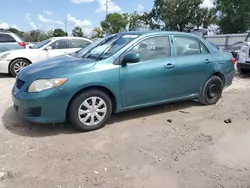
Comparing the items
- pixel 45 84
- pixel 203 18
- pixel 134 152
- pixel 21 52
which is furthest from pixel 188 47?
pixel 203 18

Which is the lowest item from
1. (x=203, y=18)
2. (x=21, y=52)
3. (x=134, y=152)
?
(x=134, y=152)

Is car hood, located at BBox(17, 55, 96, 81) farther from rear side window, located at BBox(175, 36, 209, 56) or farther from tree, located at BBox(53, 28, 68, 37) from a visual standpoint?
tree, located at BBox(53, 28, 68, 37)

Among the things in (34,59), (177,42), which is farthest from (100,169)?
(34,59)

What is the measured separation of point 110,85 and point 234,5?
18.3 meters

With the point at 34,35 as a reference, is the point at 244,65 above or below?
below

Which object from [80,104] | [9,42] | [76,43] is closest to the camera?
[80,104]

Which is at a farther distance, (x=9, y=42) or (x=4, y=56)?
(x=9, y=42)

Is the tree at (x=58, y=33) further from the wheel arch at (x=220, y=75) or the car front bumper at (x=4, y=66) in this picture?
the wheel arch at (x=220, y=75)

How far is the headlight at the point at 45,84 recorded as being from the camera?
379 cm

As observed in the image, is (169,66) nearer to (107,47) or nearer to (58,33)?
(107,47)

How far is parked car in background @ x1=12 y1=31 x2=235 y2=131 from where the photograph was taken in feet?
12.6

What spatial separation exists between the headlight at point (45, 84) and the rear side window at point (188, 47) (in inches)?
88.9

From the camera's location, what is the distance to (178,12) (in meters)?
46.1

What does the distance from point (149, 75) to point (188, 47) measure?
3.84ft
